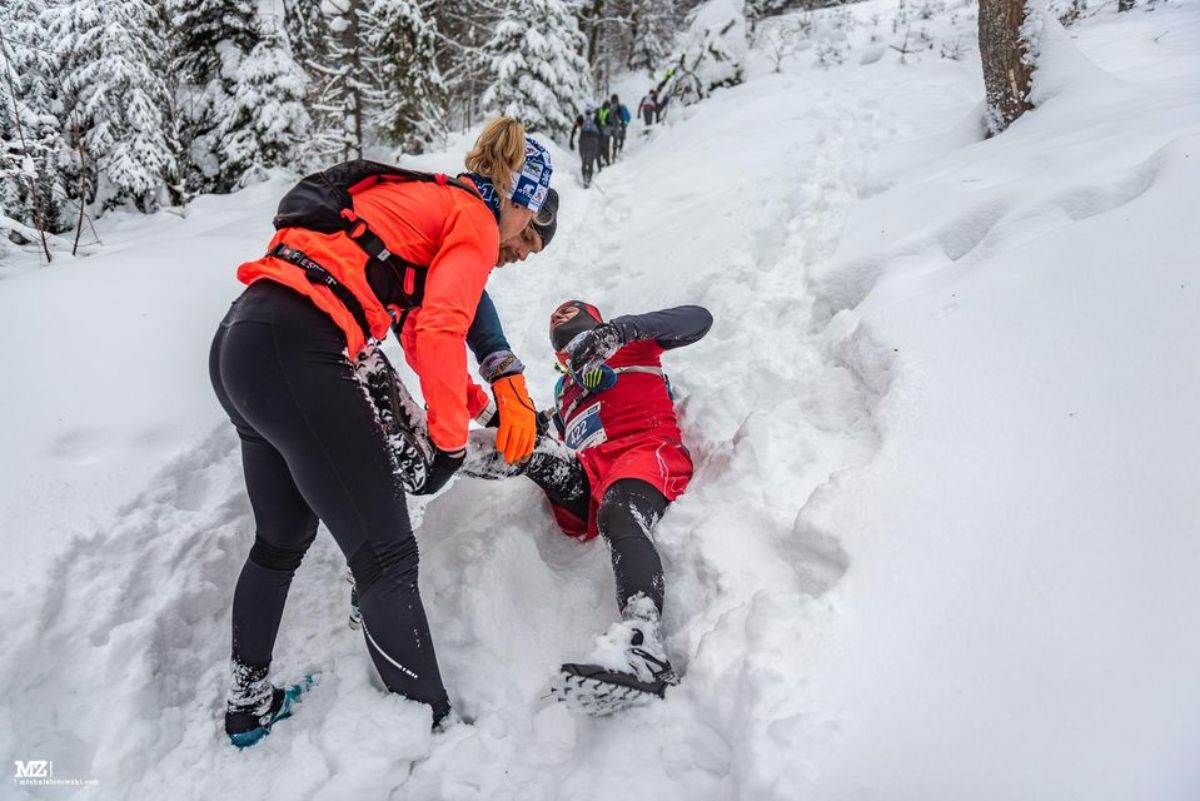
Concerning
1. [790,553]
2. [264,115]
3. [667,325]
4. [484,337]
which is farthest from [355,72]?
[790,553]

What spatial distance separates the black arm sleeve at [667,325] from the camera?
9.54 feet

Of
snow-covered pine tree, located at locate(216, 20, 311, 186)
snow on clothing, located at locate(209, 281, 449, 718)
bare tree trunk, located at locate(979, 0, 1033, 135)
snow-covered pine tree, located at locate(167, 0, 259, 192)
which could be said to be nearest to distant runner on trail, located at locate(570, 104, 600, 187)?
snow-covered pine tree, located at locate(216, 20, 311, 186)

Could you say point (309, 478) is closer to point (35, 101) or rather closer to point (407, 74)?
point (35, 101)

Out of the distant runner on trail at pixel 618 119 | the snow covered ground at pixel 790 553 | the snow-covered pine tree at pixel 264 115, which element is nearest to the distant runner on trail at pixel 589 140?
the distant runner on trail at pixel 618 119

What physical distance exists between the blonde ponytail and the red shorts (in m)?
1.29

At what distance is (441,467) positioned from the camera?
2150mm

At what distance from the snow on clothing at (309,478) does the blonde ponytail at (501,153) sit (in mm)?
733

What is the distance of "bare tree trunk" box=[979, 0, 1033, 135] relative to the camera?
507 centimetres

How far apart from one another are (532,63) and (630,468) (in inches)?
593

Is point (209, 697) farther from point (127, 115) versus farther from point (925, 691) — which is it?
point (127, 115)

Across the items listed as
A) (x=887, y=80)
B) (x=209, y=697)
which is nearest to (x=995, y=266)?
(x=209, y=697)

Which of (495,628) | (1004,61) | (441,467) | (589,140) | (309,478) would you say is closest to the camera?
(309,478)

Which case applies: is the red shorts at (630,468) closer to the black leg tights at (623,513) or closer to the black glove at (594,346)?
the black leg tights at (623,513)

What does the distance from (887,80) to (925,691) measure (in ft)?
36.3
